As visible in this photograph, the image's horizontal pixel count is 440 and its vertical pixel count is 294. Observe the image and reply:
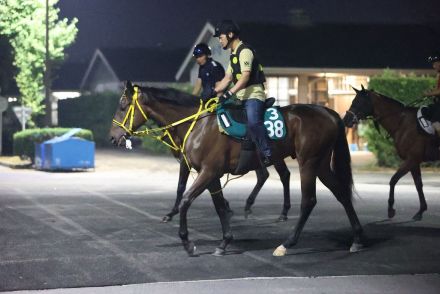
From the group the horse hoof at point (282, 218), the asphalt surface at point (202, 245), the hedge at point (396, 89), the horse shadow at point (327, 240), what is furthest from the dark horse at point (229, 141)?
the hedge at point (396, 89)

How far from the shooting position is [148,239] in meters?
10.1

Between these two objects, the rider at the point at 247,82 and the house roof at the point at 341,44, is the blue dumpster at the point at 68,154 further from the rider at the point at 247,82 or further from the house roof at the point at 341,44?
the rider at the point at 247,82

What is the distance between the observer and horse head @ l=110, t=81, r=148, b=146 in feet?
31.3

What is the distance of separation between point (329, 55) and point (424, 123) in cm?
2356

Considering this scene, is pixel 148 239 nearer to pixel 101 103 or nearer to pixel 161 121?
pixel 161 121

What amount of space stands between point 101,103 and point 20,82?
24.9ft

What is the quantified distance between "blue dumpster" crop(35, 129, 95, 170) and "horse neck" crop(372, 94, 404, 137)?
1306 centimetres

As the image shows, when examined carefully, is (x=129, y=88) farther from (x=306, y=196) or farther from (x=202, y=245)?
(x=306, y=196)

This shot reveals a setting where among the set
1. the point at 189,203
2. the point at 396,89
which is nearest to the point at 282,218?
the point at 189,203

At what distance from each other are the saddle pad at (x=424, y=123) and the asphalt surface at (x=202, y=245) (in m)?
1.44

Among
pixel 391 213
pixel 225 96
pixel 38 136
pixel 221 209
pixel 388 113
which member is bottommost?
pixel 38 136

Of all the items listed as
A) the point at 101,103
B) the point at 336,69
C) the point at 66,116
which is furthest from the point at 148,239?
the point at 66,116

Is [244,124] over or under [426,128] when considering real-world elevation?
over

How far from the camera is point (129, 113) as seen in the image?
31.4 feet
